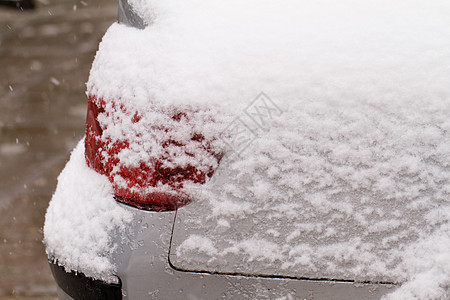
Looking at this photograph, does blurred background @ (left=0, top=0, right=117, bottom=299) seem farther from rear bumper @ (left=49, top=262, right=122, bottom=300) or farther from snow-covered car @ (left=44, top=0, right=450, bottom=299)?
snow-covered car @ (left=44, top=0, right=450, bottom=299)

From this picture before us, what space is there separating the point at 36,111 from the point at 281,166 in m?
3.85

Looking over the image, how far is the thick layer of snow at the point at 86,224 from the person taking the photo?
4.52ft

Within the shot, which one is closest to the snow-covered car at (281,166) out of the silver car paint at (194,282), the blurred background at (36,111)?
→ the silver car paint at (194,282)

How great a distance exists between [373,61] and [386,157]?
26 centimetres

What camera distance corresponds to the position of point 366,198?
132 cm

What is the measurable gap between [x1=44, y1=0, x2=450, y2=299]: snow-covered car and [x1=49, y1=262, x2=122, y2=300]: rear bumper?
0.5 inches

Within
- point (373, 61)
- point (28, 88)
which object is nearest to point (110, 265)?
point (373, 61)

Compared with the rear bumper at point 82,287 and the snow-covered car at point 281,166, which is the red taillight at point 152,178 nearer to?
the snow-covered car at point 281,166

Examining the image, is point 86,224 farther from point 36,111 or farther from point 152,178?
point 36,111

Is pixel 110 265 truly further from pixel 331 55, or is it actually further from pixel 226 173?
pixel 331 55

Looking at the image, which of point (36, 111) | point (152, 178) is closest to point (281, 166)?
point (152, 178)

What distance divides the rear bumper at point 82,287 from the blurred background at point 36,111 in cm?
133

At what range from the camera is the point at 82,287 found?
58.0 inches

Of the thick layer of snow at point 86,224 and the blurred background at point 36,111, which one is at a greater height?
the thick layer of snow at point 86,224
